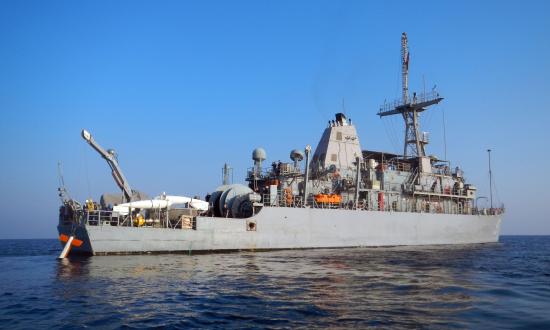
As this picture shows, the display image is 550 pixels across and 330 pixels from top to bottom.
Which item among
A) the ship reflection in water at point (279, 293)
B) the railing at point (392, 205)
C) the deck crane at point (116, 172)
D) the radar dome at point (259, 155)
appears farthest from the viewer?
the radar dome at point (259, 155)

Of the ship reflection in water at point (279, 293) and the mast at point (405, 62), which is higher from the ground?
the mast at point (405, 62)

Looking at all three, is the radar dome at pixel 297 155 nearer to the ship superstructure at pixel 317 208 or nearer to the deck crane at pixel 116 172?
the ship superstructure at pixel 317 208

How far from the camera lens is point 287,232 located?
2616cm

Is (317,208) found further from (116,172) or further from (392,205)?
(116,172)

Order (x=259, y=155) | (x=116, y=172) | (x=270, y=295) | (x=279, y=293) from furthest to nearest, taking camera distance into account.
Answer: (x=259, y=155), (x=116, y=172), (x=279, y=293), (x=270, y=295)

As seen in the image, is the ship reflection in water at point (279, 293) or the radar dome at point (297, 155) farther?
the radar dome at point (297, 155)

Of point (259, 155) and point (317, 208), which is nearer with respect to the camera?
point (317, 208)

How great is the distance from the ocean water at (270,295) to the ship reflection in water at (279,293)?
3 cm

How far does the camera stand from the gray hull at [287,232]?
2173 cm

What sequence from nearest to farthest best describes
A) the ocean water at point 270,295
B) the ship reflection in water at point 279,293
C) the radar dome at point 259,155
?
the ocean water at point 270,295
the ship reflection in water at point 279,293
the radar dome at point 259,155

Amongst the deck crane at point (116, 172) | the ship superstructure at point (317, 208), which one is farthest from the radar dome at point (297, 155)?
the deck crane at point (116, 172)

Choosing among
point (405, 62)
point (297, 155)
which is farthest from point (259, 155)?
point (405, 62)

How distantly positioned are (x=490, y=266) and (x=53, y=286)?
58.0 feet

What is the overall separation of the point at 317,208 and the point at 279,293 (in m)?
15.3
